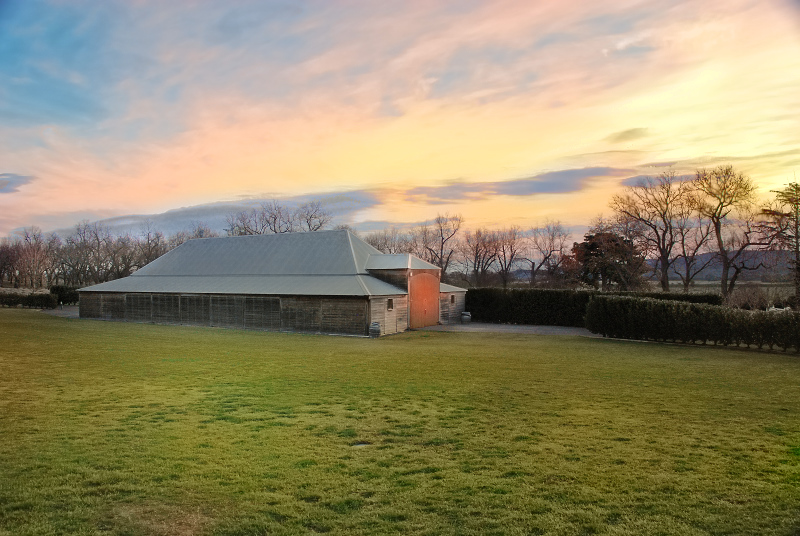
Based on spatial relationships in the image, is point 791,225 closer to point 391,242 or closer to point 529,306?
point 529,306

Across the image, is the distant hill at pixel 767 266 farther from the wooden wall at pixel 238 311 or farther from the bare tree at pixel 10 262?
the bare tree at pixel 10 262

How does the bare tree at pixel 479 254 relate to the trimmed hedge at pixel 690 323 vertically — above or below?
above

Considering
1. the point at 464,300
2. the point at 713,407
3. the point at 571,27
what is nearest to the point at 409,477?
the point at 713,407

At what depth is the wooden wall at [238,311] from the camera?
25250mm

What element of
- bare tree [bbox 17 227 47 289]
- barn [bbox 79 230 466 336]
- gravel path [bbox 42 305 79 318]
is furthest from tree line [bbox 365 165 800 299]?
bare tree [bbox 17 227 47 289]

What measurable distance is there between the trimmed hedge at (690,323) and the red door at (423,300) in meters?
9.66

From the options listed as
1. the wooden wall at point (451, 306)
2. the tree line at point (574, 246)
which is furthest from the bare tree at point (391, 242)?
the wooden wall at point (451, 306)

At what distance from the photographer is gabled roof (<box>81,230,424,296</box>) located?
27594 mm

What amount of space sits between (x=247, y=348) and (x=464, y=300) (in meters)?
19.2

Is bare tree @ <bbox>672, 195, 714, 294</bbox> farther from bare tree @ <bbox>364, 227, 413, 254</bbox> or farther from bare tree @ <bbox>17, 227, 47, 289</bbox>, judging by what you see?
bare tree @ <bbox>17, 227, 47, 289</bbox>

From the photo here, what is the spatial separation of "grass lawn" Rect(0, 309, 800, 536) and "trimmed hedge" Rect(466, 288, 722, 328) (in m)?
16.6

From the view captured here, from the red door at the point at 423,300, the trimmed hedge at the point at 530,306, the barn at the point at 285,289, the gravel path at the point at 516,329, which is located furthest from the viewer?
the trimmed hedge at the point at 530,306

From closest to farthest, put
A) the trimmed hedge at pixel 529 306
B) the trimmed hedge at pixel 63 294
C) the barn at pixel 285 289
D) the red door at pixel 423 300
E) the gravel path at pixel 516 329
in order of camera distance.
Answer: the barn at pixel 285 289, the gravel path at pixel 516 329, the red door at pixel 423 300, the trimmed hedge at pixel 529 306, the trimmed hedge at pixel 63 294

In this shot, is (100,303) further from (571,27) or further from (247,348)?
(571,27)
